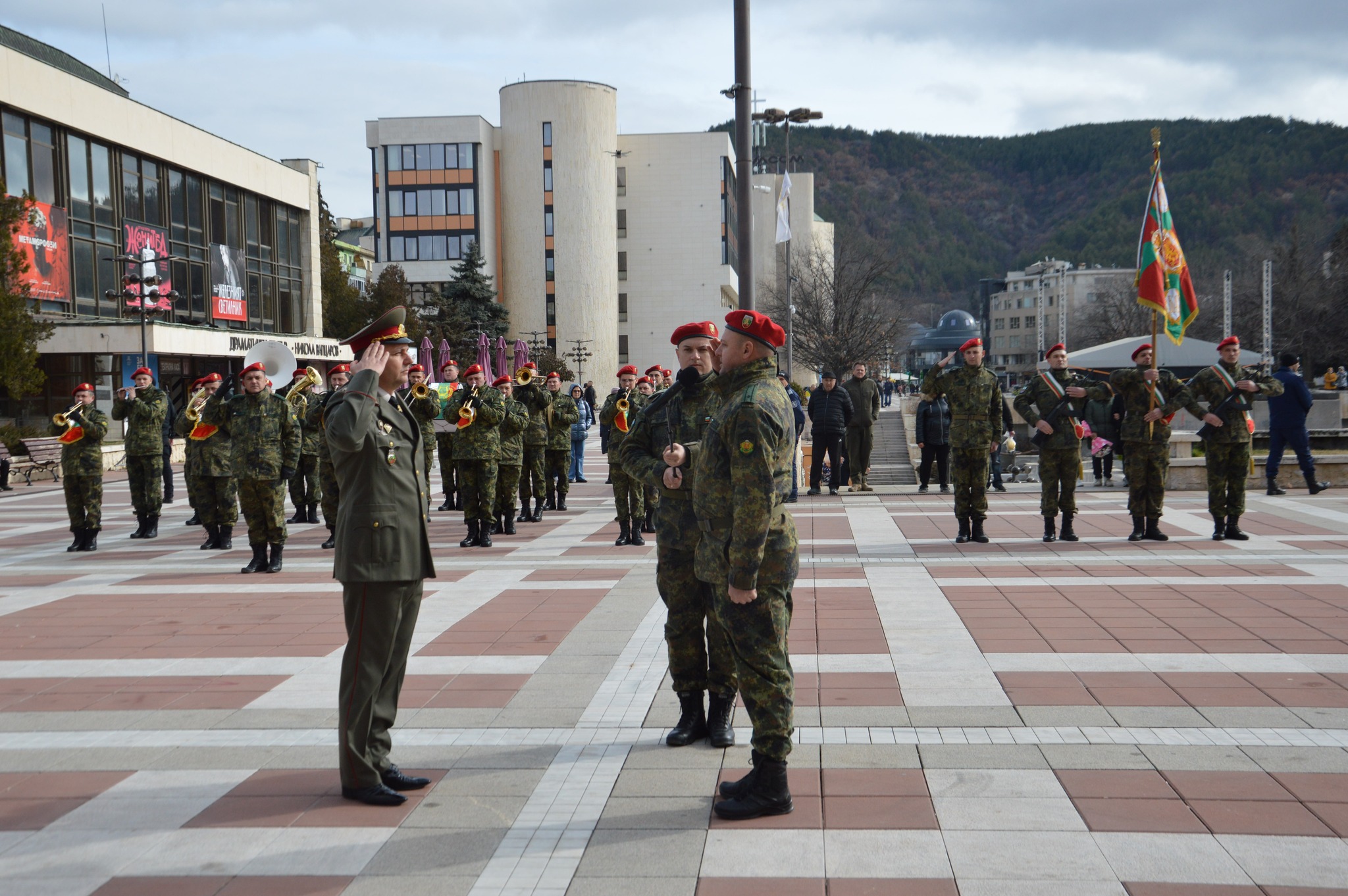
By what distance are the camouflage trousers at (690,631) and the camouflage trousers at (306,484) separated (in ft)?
35.6

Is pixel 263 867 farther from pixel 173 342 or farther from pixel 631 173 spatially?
pixel 631 173

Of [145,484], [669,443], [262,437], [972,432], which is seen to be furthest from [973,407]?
[145,484]

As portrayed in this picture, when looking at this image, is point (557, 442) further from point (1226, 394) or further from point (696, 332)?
point (696, 332)

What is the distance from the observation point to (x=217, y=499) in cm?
1265

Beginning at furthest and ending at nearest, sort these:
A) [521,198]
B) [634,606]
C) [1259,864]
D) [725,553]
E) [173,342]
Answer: [521,198] < [173,342] < [634,606] < [725,553] < [1259,864]

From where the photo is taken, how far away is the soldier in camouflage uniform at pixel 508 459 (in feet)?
43.6

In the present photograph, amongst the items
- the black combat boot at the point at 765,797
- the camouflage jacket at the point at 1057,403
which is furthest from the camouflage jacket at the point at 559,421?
the black combat boot at the point at 765,797

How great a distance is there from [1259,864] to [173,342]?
128ft

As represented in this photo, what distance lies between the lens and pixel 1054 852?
152 inches

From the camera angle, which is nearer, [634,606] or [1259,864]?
[1259,864]

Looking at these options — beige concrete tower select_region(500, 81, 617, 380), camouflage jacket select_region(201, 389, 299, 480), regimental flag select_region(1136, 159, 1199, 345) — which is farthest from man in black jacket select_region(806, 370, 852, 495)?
beige concrete tower select_region(500, 81, 617, 380)

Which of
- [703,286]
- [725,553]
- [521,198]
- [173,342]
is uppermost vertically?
[521,198]

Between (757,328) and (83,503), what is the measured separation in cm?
1080

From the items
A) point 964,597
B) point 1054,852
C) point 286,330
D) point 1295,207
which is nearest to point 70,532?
point 964,597
